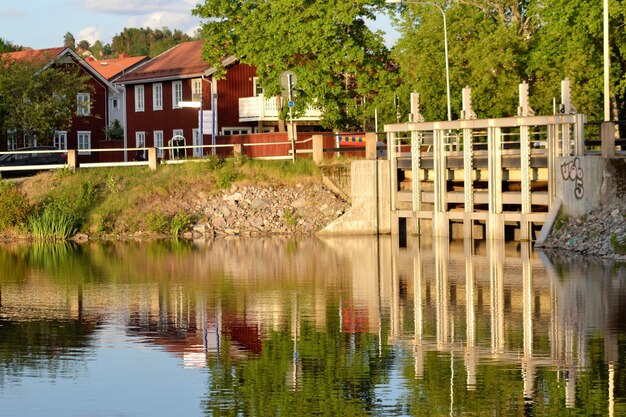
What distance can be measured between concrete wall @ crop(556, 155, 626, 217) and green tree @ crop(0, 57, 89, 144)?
42318 mm

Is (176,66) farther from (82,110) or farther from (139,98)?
(82,110)

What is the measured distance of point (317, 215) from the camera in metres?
50.0

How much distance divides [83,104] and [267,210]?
33570 millimetres

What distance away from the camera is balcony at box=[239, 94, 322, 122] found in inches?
2773

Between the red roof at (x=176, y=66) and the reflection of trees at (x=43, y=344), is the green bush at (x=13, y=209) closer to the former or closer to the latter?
the red roof at (x=176, y=66)

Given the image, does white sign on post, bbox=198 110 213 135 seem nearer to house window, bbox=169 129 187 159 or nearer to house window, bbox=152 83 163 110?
house window, bbox=169 129 187 159

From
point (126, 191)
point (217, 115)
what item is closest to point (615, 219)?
point (126, 191)

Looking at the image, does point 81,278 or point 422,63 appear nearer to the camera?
point 81,278

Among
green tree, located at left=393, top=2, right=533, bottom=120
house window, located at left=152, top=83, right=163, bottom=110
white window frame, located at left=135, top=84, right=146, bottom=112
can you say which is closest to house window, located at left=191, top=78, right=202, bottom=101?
house window, located at left=152, top=83, right=163, bottom=110

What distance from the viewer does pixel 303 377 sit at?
722 inches

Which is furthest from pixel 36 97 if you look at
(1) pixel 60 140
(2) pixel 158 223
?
(2) pixel 158 223

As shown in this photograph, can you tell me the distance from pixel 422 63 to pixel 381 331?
1714 inches

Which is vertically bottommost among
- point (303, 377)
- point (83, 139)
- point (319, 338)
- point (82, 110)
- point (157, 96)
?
point (303, 377)

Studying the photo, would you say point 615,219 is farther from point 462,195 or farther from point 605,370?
point 605,370
